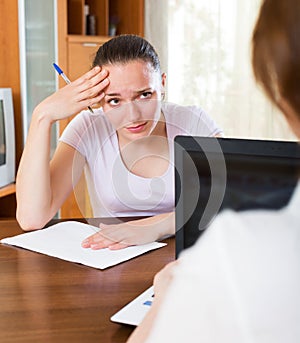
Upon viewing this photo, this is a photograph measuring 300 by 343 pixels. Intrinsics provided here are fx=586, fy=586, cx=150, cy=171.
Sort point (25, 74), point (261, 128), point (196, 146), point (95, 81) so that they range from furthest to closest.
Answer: point (25, 74), point (261, 128), point (95, 81), point (196, 146)

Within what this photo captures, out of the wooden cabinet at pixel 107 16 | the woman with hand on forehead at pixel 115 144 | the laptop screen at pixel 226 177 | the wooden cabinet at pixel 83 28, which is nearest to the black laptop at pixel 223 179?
the laptop screen at pixel 226 177

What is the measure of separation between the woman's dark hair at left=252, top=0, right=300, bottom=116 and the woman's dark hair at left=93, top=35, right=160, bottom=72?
1176 mm

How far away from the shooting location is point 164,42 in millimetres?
3453

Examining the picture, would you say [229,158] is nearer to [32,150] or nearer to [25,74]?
[32,150]

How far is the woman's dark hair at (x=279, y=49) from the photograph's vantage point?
396 millimetres

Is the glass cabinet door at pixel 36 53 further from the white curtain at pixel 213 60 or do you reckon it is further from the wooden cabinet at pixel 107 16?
the white curtain at pixel 213 60

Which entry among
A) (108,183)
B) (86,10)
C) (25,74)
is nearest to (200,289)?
(108,183)

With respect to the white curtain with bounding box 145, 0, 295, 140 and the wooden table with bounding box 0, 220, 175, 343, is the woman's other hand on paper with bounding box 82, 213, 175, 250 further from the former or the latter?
the white curtain with bounding box 145, 0, 295, 140

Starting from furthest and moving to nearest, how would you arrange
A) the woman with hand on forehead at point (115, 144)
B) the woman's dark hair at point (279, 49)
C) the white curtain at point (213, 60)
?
the white curtain at point (213, 60), the woman with hand on forehead at point (115, 144), the woman's dark hair at point (279, 49)

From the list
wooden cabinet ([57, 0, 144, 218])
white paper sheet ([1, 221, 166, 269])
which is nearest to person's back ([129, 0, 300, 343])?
white paper sheet ([1, 221, 166, 269])

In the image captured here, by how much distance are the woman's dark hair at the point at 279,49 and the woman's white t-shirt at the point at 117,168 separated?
3.91 ft

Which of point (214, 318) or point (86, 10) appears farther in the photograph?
point (86, 10)

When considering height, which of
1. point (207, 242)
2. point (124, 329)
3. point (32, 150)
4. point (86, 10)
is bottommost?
point (124, 329)

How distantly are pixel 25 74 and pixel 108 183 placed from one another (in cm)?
177
